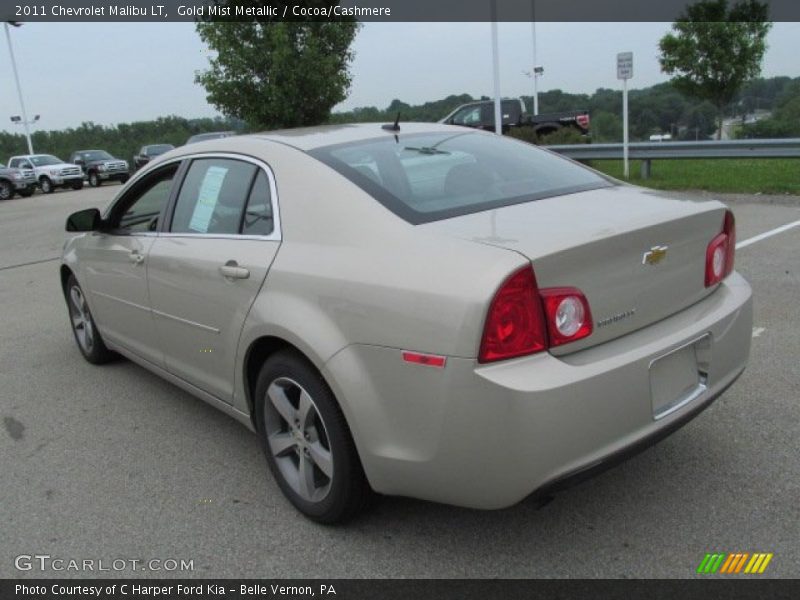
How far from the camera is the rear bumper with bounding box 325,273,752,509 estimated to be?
2205 mm

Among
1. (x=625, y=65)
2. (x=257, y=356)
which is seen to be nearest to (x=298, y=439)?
(x=257, y=356)

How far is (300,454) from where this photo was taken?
2.93 metres

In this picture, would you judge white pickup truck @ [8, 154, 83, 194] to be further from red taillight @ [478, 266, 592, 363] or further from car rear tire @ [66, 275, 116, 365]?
red taillight @ [478, 266, 592, 363]

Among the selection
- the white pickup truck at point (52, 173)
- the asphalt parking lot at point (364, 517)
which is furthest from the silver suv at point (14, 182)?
the asphalt parking lot at point (364, 517)

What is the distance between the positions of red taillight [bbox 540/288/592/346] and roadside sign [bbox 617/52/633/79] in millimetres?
12099

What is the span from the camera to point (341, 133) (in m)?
3.57

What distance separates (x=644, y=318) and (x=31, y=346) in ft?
16.4

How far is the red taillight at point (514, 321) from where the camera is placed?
2.21 metres

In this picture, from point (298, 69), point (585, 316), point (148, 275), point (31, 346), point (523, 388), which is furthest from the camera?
point (298, 69)

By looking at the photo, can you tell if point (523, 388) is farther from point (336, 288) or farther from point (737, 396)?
point (737, 396)

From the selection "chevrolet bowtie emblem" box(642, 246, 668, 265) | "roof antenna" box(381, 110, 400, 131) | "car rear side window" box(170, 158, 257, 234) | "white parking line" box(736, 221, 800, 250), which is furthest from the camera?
"white parking line" box(736, 221, 800, 250)

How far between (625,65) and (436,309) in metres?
12.4

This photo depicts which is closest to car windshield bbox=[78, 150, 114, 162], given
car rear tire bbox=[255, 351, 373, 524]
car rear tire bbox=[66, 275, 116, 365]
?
car rear tire bbox=[66, 275, 116, 365]

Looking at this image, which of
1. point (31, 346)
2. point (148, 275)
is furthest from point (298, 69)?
point (148, 275)
